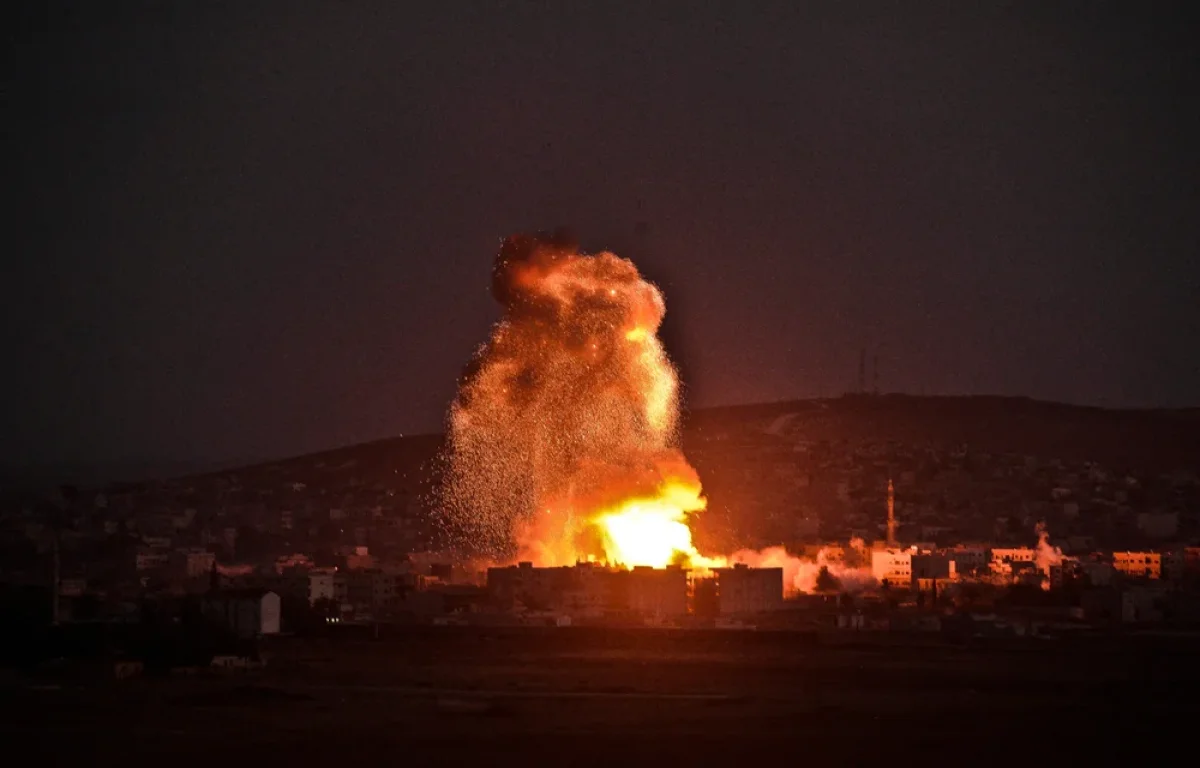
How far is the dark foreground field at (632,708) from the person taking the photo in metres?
46.2

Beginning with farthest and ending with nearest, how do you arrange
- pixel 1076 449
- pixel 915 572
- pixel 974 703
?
1. pixel 1076 449
2. pixel 915 572
3. pixel 974 703

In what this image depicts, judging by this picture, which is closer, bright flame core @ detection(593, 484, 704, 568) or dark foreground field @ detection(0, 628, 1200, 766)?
dark foreground field @ detection(0, 628, 1200, 766)

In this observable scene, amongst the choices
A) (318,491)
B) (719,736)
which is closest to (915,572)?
(719,736)

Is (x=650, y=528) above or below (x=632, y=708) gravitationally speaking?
above

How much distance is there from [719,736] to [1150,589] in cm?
5215

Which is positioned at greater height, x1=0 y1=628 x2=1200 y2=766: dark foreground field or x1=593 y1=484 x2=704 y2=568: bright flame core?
x1=593 y1=484 x2=704 y2=568: bright flame core

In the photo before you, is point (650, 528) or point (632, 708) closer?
point (632, 708)

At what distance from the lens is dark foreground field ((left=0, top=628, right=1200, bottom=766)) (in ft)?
151

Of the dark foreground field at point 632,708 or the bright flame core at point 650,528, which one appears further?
the bright flame core at point 650,528

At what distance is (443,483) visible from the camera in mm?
187375

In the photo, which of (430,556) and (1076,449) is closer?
(430,556)

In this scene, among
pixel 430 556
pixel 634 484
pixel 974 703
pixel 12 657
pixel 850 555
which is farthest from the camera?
pixel 430 556

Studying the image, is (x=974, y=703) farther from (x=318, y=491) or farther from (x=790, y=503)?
(x=318, y=491)

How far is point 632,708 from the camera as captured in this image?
53.3 metres
